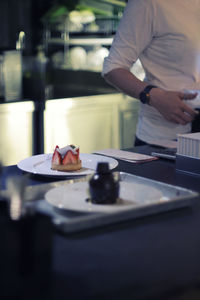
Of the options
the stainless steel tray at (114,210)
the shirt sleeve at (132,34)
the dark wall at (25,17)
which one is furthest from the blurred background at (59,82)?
the stainless steel tray at (114,210)

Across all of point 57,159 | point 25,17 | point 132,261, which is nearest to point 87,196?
point 132,261

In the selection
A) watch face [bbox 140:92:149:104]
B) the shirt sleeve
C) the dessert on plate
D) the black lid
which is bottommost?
the dessert on plate

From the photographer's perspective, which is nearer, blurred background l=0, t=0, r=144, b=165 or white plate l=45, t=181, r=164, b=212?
white plate l=45, t=181, r=164, b=212

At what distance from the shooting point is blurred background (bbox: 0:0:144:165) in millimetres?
3400

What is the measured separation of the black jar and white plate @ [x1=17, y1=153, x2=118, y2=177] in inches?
13.3

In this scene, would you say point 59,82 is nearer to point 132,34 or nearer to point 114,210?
point 132,34

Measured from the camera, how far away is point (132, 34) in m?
2.02

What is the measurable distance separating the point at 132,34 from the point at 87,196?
112 cm

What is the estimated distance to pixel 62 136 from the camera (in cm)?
354

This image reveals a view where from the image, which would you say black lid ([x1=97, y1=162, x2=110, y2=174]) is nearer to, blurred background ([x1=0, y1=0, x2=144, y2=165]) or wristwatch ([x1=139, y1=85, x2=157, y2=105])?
wristwatch ([x1=139, y1=85, x2=157, y2=105])

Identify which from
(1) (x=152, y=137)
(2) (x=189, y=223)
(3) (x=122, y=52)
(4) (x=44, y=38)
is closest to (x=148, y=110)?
(1) (x=152, y=137)

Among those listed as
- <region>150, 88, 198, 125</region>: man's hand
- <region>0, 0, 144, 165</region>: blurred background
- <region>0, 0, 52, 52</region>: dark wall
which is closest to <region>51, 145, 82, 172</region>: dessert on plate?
<region>150, 88, 198, 125</region>: man's hand

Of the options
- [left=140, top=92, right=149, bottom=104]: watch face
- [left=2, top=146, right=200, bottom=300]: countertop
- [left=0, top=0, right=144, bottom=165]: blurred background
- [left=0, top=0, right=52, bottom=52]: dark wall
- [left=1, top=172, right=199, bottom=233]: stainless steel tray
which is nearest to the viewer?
[left=2, top=146, right=200, bottom=300]: countertop

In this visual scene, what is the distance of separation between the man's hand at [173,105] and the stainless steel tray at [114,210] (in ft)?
2.28
